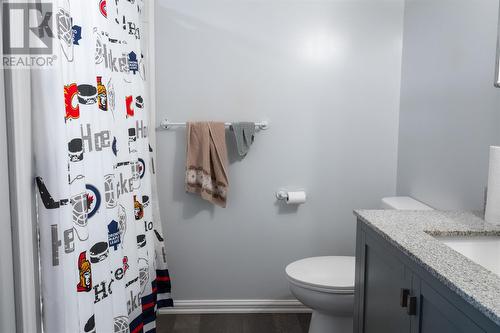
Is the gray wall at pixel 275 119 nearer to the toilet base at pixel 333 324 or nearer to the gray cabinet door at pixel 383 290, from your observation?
the toilet base at pixel 333 324

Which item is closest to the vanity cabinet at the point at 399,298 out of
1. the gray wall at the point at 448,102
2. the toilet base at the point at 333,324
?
the toilet base at the point at 333,324

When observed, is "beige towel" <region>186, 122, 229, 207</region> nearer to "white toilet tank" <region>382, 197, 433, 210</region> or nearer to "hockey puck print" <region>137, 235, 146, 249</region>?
"hockey puck print" <region>137, 235, 146, 249</region>

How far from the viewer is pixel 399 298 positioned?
143 centimetres

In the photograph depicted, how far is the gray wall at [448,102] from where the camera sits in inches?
74.0

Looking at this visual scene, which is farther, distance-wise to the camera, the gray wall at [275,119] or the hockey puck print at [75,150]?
the gray wall at [275,119]

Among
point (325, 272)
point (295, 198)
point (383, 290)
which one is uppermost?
point (295, 198)

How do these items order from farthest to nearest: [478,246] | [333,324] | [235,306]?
[235,306] → [333,324] → [478,246]

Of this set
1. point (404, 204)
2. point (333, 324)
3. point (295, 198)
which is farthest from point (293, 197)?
point (333, 324)

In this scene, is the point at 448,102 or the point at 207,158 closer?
the point at 448,102

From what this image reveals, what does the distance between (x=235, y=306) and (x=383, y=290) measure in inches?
57.3

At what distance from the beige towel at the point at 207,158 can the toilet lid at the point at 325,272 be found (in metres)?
0.63

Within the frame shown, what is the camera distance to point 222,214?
2.79m

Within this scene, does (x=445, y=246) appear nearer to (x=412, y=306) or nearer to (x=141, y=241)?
(x=412, y=306)

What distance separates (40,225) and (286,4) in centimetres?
196
